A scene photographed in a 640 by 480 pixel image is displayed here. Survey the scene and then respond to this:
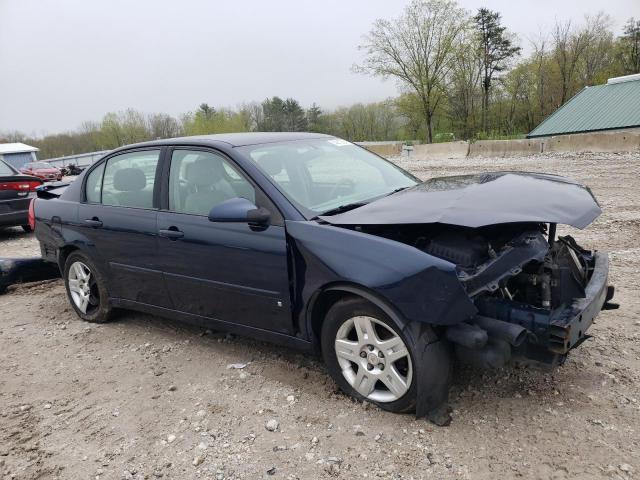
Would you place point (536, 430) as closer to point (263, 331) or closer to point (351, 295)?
point (351, 295)

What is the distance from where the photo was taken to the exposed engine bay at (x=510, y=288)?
266 cm

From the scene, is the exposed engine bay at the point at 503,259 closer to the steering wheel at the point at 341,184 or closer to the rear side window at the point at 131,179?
the steering wheel at the point at 341,184

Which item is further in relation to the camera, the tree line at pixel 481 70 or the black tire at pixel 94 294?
the tree line at pixel 481 70

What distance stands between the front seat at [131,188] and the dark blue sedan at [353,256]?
2 cm

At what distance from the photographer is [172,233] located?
3.81 metres

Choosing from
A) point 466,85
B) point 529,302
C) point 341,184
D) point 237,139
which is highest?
point 466,85

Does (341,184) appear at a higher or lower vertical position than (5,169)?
lower

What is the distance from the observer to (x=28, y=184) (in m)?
9.53

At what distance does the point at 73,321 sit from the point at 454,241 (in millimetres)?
3884

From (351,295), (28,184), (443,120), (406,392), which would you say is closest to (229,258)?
(351,295)

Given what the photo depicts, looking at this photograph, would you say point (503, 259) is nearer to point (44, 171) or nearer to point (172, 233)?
point (172, 233)

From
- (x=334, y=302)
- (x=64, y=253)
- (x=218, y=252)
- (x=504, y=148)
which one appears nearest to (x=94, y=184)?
(x=64, y=253)

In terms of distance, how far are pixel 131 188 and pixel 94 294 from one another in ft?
4.07

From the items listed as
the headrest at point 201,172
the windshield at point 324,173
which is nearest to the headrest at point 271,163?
the windshield at point 324,173
